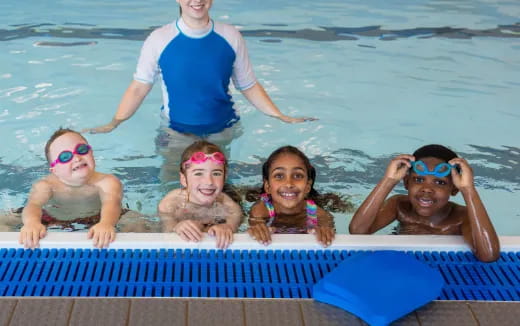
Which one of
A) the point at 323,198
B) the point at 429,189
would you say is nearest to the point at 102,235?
the point at 429,189

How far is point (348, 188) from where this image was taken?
15.8 ft

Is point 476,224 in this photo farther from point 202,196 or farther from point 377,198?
point 202,196

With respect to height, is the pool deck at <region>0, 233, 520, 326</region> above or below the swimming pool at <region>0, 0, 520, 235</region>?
above

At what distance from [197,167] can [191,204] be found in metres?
0.29

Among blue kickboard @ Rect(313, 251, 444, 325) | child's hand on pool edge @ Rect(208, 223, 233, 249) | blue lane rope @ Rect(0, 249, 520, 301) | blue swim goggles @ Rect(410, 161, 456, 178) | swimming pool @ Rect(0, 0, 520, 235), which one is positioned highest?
blue swim goggles @ Rect(410, 161, 456, 178)

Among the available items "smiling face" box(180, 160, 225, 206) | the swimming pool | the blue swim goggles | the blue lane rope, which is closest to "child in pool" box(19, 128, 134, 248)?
the blue lane rope

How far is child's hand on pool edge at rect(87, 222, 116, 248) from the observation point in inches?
108

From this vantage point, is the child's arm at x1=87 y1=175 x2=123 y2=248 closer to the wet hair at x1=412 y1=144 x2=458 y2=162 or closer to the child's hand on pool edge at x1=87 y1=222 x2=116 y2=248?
the child's hand on pool edge at x1=87 y1=222 x2=116 y2=248

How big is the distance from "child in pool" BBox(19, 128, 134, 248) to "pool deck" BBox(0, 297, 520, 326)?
0.49m

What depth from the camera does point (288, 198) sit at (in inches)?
130

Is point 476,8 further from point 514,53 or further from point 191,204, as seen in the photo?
point 191,204

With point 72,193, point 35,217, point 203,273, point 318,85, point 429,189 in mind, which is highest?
point 429,189

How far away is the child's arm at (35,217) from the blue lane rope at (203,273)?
50mm

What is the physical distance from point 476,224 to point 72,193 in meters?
2.20
